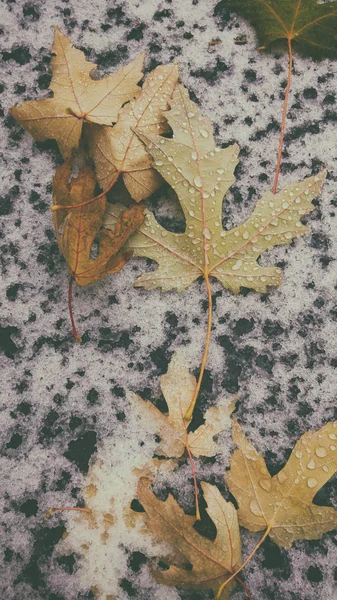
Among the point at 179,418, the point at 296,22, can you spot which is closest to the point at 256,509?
the point at 179,418

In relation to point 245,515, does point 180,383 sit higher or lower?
higher

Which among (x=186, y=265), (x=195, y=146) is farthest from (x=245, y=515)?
(x=195, y=146)

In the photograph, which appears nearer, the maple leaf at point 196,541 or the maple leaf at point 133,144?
the maple leaf at point 196,541

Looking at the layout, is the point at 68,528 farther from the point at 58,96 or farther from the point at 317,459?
the point at 58,96

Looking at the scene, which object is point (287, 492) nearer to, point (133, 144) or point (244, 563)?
point (244, 563)

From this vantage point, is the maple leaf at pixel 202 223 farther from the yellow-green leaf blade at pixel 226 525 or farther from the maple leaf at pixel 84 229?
the yellow-green leaf blade at pixel 226 525

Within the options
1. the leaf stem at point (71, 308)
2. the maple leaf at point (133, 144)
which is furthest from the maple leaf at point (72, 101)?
the leaf stem at point (71, 308)
